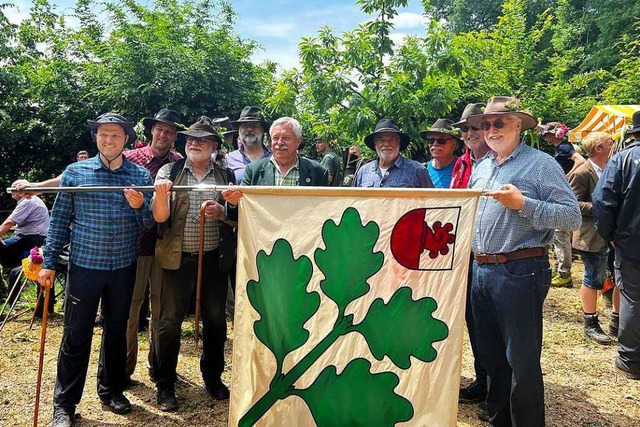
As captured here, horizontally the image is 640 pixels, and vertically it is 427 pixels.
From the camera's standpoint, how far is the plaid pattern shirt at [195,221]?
363 cm

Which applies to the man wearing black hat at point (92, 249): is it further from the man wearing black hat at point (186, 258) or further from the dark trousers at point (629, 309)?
the dark trousers at point (629, 309)

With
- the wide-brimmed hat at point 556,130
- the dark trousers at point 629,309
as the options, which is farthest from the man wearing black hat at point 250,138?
the wide-brimmed hat at point 556,130

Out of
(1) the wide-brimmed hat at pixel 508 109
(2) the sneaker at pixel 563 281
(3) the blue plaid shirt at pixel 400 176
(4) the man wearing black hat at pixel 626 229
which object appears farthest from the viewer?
(2) the sneaker at pixel 563 281

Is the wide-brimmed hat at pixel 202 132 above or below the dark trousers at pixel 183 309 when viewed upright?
above

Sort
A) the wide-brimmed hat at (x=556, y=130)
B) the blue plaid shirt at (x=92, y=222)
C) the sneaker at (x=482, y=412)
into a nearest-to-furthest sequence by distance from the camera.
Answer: the blue plaid shirt at (x=92, y=222) → the sneaker at (x=482, y=412) → the wide-brimmed hat at (x=556, y=130)

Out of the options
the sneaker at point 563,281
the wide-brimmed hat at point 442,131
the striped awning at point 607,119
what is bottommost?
the sneaker at point 563,281

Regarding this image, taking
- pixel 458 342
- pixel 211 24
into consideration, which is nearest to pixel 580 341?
pixel 458 342

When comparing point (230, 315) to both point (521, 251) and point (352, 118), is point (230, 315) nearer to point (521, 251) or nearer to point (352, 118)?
point (352, 118)

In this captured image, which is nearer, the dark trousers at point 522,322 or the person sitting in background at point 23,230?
the dark trousers at point 522,322

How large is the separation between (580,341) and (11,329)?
660 cm

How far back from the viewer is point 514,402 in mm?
2762

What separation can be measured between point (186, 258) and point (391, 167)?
6.27 ft

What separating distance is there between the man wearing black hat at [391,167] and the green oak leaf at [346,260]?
1.47 m

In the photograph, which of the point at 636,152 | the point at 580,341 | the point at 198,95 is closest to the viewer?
the point at 636,152
